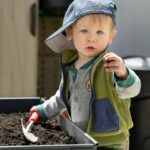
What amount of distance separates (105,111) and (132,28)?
113cm

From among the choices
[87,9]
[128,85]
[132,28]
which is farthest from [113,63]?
[132,28]

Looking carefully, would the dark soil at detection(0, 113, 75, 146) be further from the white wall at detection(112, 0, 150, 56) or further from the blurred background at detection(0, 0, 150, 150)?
the white wall at detection(112, 0, 150, 56)

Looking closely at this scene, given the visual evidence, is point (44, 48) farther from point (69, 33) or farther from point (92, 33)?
point (92, 33)

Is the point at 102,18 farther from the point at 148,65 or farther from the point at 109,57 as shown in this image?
the point at 148,65

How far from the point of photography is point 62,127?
2.01 m

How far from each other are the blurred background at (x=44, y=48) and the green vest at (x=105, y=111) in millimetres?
614

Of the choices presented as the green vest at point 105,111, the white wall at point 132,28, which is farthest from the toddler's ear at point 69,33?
the white wall at point 132,28

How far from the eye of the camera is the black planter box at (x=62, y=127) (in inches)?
56.7

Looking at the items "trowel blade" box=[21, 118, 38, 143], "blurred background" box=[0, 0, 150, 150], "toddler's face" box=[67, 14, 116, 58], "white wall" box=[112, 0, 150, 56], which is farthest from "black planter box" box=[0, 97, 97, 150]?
"white wall" box=[112, 0, 150, 56]

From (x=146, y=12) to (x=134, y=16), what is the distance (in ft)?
0.23

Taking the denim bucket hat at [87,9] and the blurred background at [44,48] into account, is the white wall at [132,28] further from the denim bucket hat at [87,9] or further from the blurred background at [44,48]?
the denim bucket hat at [87,9]

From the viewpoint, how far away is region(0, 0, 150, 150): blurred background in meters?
2.56

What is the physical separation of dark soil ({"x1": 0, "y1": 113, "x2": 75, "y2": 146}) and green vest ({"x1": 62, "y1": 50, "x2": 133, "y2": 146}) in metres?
0.12

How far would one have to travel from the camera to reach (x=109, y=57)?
5.73ft
